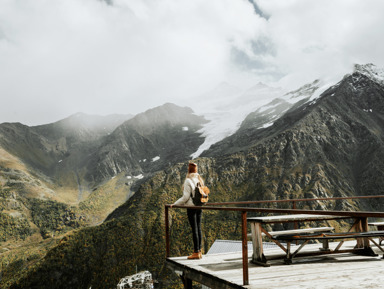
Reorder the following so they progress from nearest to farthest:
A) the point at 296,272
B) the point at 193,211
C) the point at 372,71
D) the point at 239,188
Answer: the point at 296,272 → the point at 193,211 → the point at 239,188 → the point at 372,71

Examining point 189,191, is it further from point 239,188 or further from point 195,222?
point 239,188

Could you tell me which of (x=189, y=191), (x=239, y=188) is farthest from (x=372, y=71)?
(x=189, y=191)

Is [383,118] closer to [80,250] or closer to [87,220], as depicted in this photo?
[80,250]

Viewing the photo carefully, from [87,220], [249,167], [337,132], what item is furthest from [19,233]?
[337,132]

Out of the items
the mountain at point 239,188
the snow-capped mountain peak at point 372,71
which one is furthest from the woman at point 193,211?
the snow-capped mountain peak at point 372,71

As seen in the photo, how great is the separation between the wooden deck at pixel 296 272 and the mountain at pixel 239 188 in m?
78.8

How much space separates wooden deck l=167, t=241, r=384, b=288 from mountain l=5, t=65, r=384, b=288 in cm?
7876

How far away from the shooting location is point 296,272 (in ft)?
19.5

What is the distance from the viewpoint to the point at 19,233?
567 feet

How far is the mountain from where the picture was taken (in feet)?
301

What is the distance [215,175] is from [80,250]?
52.0 meters

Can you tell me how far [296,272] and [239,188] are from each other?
107m

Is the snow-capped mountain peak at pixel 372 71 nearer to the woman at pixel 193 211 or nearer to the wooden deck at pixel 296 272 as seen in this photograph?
the wooden deck at pixel 296 272

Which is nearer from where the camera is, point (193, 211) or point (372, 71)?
point (193, 211)
